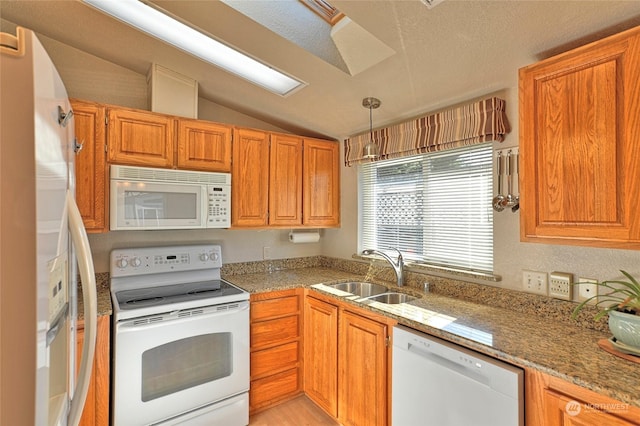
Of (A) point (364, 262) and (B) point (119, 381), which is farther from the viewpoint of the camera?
(A) point (364, 262)

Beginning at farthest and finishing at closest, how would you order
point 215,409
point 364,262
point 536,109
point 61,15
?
1. point 364,262
2. point 215,409
3. point 61,15
4. point 536,109

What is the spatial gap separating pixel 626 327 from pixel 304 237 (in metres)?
2.30

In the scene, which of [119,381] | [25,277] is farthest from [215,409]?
[25,277]

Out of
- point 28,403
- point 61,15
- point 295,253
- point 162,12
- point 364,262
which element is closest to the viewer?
point 28,403

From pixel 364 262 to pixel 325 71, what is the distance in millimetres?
1595

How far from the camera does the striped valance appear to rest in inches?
70.5

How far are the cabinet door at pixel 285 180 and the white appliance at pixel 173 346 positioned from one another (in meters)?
0.73

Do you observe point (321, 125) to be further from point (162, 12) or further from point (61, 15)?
point (61, 15)

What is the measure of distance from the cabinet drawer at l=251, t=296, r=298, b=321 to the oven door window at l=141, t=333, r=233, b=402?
0.24 m

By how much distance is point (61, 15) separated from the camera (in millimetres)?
1862

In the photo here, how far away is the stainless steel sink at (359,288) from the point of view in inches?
96.5

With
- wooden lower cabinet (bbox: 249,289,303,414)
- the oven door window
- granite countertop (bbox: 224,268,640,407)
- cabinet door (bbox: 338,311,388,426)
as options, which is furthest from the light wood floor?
granite countertop (bbox: 224,268,640,407)

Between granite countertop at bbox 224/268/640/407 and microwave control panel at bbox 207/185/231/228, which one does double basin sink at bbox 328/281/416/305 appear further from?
microwave control panel at bbox 207/185/231/228

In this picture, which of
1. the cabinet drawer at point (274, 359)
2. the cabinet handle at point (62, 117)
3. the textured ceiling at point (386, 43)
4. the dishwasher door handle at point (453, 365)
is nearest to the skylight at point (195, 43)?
the textured ceiling at point (386, 43)
